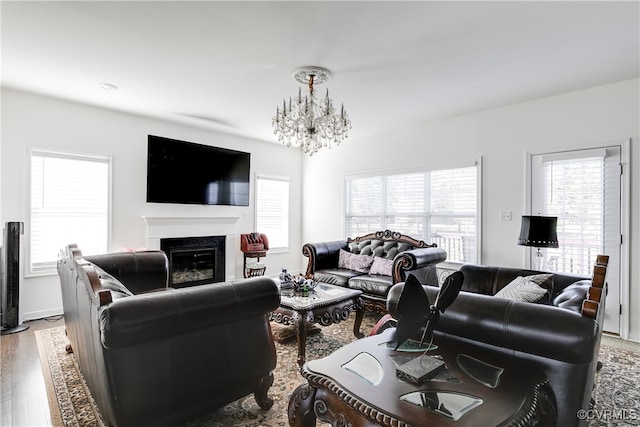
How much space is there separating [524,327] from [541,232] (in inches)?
92.4

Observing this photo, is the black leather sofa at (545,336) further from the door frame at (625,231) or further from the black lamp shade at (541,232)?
the door frame at (625,231)

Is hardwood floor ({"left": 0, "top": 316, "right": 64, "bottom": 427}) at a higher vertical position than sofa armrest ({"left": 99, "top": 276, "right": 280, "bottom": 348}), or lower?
lower

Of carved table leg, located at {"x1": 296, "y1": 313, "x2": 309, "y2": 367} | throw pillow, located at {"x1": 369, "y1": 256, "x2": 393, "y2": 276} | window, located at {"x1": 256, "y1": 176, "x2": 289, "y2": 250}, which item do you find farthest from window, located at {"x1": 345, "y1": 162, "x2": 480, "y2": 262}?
carved table leg, located at {"x1": 296, "y1": 313, "x2": 309, "y2": 367}

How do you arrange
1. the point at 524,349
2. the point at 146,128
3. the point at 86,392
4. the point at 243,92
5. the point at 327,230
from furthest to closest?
the point at 327,230 → the point at 146,128 → the point at 243,92 → the point at 86,392 → the point at 524,349

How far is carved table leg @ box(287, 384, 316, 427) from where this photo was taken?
142 centimetres

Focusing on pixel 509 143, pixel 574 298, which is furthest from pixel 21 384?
pixel 509 143

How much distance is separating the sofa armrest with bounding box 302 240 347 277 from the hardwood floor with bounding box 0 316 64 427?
2.75m

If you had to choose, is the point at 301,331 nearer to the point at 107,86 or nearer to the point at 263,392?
the point at 263,392

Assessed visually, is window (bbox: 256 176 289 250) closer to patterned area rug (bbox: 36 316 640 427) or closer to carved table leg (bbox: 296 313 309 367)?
patterned area rug (bbox: 36 316 640 427)

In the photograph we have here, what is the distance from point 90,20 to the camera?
244cm

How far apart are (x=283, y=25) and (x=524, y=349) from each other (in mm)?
2502

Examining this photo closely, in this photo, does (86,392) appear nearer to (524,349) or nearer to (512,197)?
(524,349)

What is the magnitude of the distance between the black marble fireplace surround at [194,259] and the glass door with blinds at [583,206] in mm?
4413

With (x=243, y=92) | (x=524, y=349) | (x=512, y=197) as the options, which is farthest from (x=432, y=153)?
(x=524, y=349)
